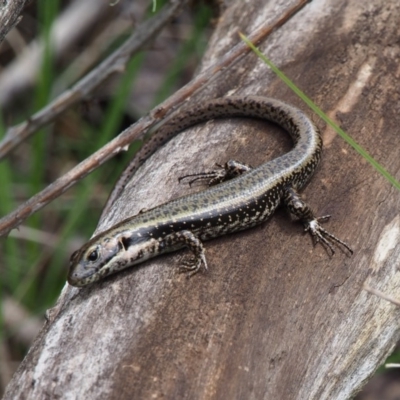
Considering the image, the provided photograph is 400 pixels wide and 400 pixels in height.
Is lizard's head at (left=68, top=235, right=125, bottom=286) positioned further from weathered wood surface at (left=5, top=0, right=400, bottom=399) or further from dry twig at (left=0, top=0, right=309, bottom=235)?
dry twig at (left=0, top=0, right=309, bottom=235)

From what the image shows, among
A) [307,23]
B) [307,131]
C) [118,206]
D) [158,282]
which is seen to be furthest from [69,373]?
[307,23]

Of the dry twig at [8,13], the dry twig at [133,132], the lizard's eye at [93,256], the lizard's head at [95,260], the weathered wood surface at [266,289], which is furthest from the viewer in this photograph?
the dry twig at [133,132]

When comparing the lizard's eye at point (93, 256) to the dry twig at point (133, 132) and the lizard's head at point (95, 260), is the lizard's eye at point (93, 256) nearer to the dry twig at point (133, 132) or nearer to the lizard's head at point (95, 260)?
the lizard's head at point (95, 260)

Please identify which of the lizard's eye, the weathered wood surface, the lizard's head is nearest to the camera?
the weathered wood surface

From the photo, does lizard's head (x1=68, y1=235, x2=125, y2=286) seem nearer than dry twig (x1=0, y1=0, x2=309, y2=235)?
Yes

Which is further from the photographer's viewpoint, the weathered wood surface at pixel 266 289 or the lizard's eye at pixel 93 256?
the lizard's eye at pixel 93 256

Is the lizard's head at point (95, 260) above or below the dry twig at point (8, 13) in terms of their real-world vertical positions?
below

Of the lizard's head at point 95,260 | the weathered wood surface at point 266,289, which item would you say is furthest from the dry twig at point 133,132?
the lizard's head at point 95,260

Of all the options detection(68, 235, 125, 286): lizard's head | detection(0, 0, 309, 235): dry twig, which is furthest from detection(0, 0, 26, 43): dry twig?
detection(68, 235, 125, 286): lizard's head

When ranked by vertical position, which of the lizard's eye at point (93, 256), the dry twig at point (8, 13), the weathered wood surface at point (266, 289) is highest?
the dry twig at point (8, 13)
